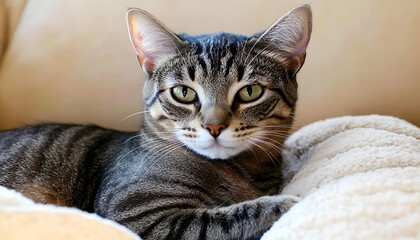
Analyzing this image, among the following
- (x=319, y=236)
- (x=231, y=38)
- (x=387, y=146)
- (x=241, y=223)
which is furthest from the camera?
(x=231, y=38)

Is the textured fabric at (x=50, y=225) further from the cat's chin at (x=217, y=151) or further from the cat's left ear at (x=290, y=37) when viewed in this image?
the cat's left ear at (x=290, y=37)

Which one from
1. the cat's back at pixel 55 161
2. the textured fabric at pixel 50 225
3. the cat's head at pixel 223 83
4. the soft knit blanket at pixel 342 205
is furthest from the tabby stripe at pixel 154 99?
the textured fabric at pixel 50 225

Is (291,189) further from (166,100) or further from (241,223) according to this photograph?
(166,100)

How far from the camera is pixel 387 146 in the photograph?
3.70 feet

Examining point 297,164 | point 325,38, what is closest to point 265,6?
point 325,38

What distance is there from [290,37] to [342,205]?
0.50 meters

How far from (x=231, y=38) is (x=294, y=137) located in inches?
14.3

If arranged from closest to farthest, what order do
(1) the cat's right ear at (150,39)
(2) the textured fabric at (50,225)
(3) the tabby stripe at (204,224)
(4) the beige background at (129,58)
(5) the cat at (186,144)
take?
(2) the textured fabric at (50,225) → (3) the tabby stripe at (204,224) → (5) the cat at (186,144) → (1) the cat's right ear at (150,39) → (4) the beige background at (129,58)

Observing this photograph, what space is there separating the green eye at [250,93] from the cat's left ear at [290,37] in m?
0.10

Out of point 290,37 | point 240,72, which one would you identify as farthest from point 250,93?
point 290,37

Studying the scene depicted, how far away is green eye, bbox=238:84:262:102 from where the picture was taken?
1165 millimetres

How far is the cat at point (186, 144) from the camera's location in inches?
43.3

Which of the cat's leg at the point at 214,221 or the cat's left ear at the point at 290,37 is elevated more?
the cat's left ear at the point at 290,37

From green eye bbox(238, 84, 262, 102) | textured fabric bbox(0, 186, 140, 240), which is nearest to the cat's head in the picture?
green eye bbox(238, 84, 262, 102)
